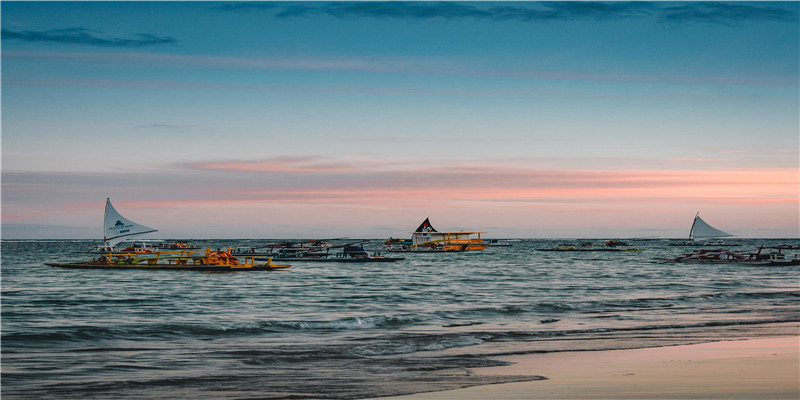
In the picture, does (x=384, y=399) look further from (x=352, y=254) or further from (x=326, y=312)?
(x=352, y=254)

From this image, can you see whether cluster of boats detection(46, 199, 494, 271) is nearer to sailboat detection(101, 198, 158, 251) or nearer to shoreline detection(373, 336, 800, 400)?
sailboat detection(101, 198, 158, 251)

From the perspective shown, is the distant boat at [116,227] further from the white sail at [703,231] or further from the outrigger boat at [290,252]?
the white sail at [703,231]

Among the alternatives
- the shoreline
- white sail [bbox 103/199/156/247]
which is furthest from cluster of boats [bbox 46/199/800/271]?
the shoreline

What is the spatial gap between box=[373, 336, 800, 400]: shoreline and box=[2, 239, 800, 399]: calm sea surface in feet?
2.95

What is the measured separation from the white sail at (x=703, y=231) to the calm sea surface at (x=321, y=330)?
130398 millimetres

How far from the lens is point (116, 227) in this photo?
9031 cm

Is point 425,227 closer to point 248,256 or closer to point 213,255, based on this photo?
point 248,256

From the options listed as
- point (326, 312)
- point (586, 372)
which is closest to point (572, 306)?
point (326, 312)

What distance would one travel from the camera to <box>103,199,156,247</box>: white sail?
88938 mm

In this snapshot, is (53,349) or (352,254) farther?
(352,254)

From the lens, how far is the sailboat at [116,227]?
88812mm

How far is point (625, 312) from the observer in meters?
29.1

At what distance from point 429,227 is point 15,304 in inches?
5102

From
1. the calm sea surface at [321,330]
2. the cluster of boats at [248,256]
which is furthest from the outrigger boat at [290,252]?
the calm sea surface at [321,330]
